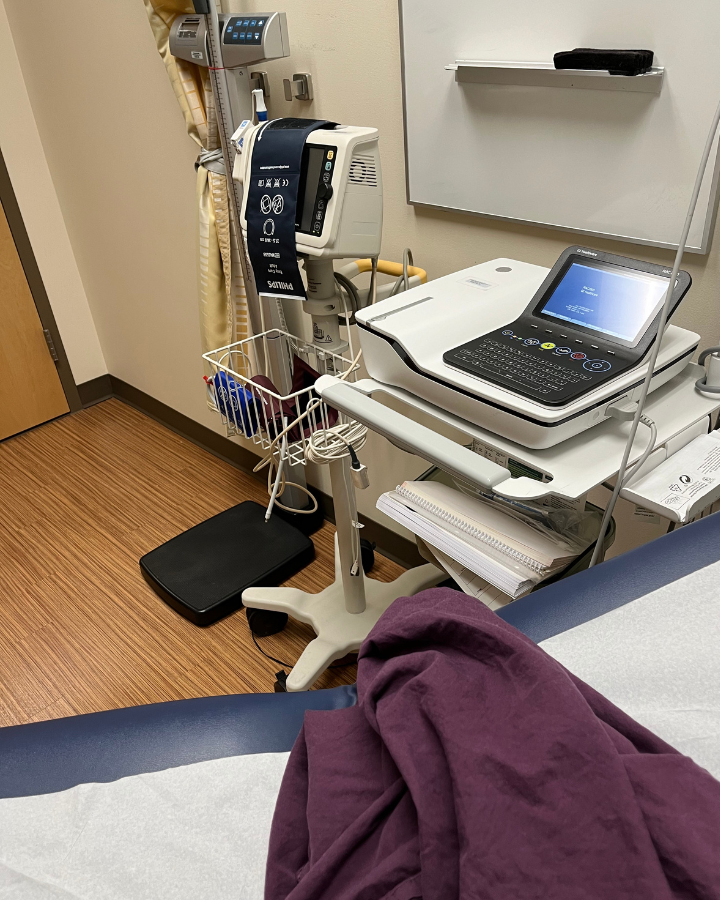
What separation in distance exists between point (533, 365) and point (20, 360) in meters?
2.58

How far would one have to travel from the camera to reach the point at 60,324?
3090 mm

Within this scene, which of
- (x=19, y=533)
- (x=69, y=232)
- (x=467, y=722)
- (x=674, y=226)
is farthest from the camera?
(x=69, y=232)

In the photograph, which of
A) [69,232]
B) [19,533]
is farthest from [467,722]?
[69,232]

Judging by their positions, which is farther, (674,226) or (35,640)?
(35,640)

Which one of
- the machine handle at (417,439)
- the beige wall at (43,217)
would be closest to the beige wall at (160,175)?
the beige wall at (43,217)

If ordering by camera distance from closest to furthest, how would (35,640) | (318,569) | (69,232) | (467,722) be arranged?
(467,722) < (35,640) < (318,569) < (69,232)

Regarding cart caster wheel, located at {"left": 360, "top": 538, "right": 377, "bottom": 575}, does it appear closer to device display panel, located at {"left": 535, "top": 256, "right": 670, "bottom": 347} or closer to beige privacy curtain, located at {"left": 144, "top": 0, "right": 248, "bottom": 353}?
beige privacy curtain, located at {"left": 144, "top": 0, "right": 248, "bottom": 353}

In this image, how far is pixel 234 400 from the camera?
1656mm

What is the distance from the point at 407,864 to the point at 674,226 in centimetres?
109

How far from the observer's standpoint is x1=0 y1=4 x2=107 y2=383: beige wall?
2.68 m

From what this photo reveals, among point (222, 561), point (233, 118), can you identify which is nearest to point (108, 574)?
point (222, 561)

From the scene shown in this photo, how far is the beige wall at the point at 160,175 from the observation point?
5.16 feet

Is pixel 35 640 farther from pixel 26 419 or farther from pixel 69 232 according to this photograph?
pixel 69 232

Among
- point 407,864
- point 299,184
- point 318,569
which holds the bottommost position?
point 318,569
